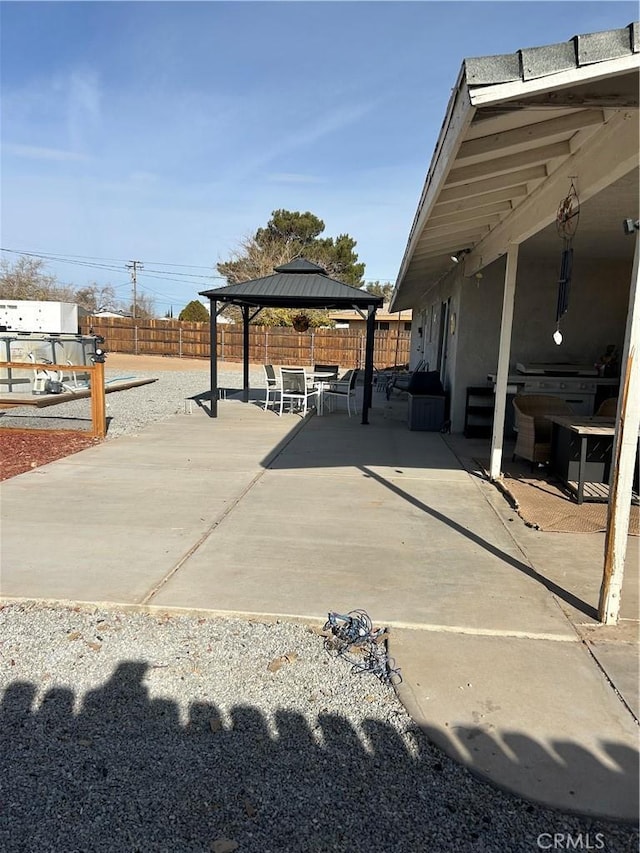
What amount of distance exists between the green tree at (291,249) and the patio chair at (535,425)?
29669 mm

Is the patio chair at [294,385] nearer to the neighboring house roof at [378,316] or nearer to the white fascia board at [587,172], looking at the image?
the white fascia board at [587,172]

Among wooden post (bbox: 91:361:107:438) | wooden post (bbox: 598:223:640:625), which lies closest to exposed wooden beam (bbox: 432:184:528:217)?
wooden post (bbox: 598:223:640:625)

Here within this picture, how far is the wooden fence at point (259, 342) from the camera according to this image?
1049 inches

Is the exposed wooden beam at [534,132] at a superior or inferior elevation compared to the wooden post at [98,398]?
superior

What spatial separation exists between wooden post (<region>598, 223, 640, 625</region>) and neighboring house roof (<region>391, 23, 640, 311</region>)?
2.49ft

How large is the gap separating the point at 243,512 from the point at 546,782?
329 centimetres

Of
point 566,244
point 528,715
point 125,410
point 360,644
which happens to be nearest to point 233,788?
point 360,644

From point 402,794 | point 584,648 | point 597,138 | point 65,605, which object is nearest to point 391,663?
point 402,794

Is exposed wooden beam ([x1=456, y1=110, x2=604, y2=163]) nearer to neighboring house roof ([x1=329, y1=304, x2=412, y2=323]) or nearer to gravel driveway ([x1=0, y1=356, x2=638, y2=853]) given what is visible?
gravel driveway ([x1=0, y1=356, x2=638, y2=853])

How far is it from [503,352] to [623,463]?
347 centimetres

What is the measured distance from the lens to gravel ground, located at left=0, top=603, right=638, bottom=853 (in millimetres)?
1743

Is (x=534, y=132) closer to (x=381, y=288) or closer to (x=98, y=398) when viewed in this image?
(x=98, y=398)

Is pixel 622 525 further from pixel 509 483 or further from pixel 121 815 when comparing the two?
pixel 509 483

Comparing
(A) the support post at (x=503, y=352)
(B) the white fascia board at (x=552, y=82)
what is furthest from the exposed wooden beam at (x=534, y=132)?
(A) the support post at (x=503, y=352)
